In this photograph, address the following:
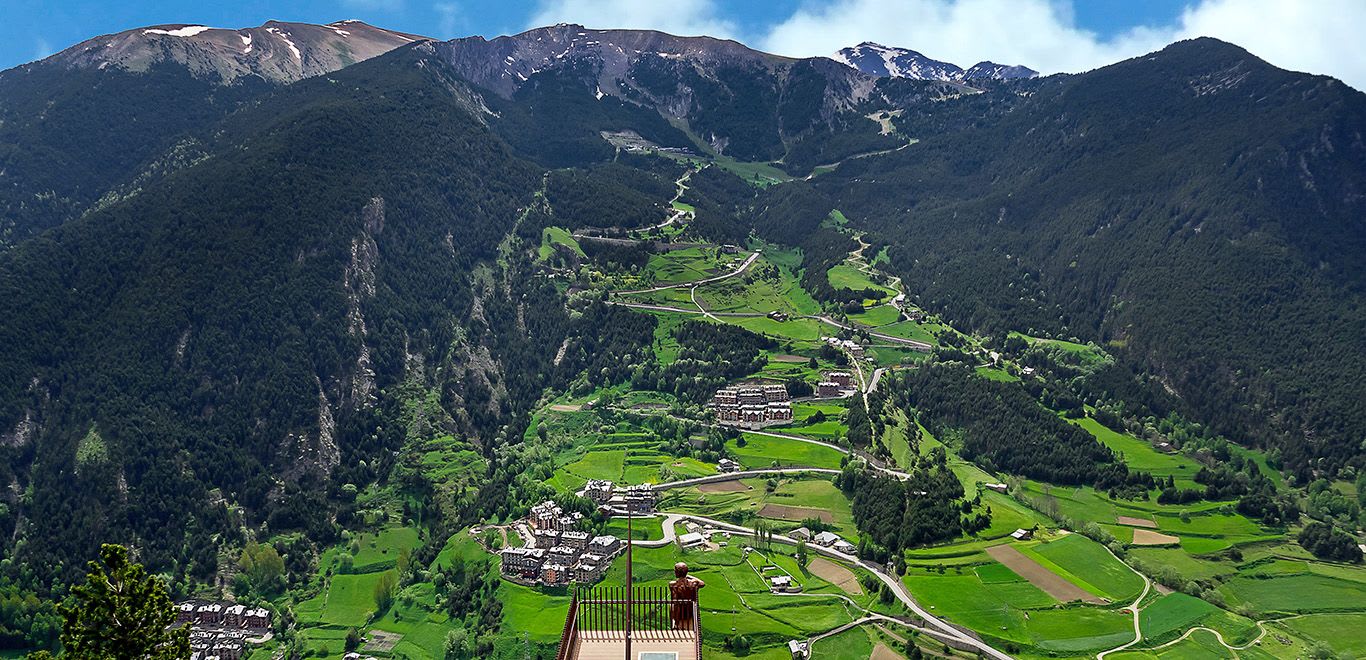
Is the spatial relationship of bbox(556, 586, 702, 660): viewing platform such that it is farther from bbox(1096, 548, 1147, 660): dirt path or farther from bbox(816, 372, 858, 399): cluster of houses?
bbox(816, 372, 858, 399): cluster of houses

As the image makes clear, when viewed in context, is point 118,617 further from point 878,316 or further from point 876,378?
point 878,316

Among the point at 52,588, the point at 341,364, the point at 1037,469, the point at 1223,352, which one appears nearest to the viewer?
the point at 52,588

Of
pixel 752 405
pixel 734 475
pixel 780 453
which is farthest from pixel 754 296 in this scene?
pixel 734 475

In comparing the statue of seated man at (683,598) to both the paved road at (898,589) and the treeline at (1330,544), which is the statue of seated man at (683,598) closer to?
the paved road at (898,589)

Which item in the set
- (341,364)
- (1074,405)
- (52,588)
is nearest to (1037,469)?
(1074,405)

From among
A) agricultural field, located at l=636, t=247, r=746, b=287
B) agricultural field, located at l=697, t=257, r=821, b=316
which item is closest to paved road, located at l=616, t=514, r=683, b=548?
agricultural field, located at l=697, t=257, r=821, b=316

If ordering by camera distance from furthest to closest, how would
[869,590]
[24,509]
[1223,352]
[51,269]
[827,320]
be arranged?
1. [827,320]
2. [1223,352]
3. [51,269]
4. [24,509]
5. [869,590]

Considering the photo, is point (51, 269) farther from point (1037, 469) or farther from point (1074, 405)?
point (1074, 405)

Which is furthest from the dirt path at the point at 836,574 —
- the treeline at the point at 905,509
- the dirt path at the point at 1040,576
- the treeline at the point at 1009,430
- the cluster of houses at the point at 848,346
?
the cluster of houses at the point at 848,346
